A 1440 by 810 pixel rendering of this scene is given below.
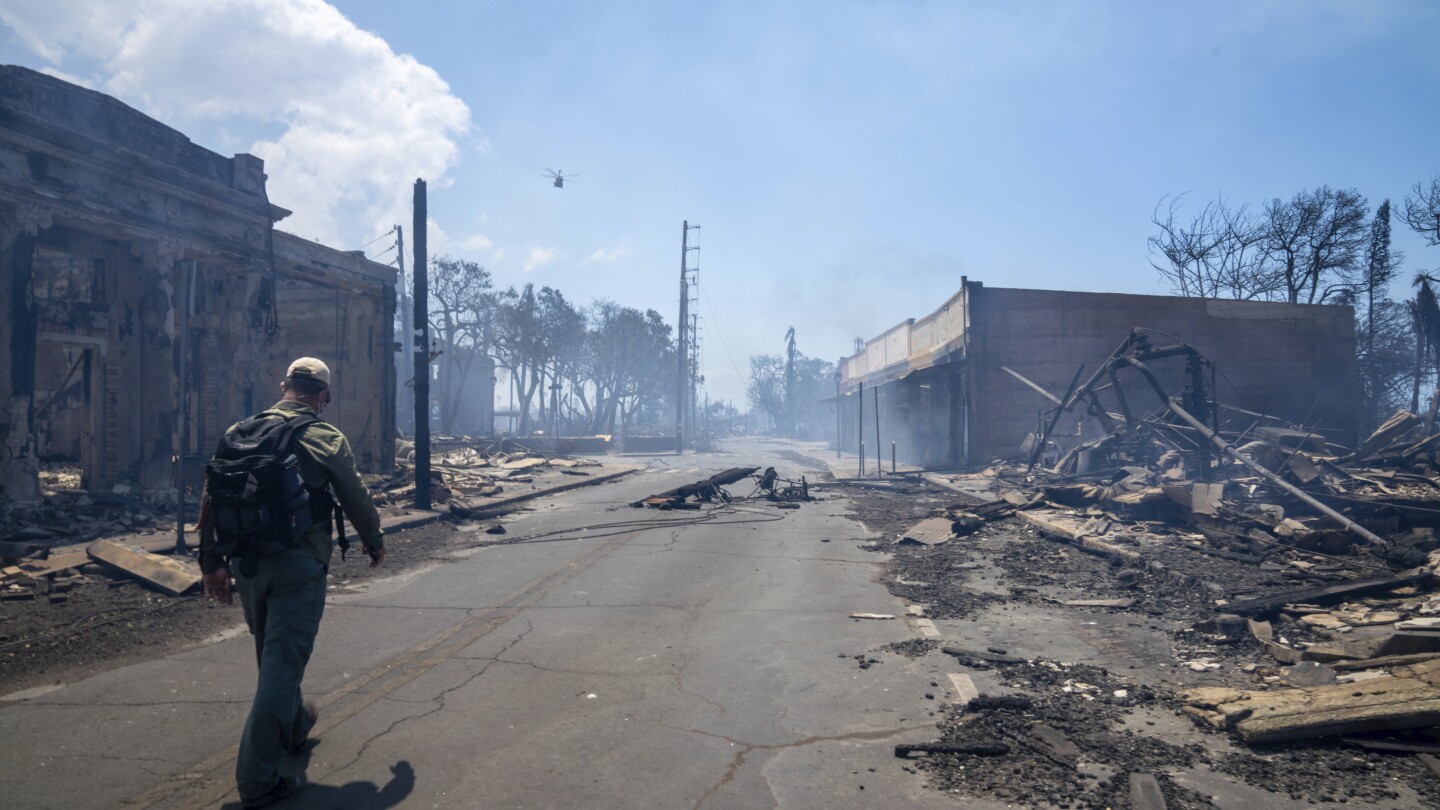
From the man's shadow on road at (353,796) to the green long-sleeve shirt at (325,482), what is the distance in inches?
40.0

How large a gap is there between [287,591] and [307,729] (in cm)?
83

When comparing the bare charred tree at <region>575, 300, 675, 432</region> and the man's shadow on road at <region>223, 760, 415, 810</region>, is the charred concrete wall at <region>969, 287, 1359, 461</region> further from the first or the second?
the bare charred tree at <region>575, 300, 675, 432</region>

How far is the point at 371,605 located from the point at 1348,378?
33425mm

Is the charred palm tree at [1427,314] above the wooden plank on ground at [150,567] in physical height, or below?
above

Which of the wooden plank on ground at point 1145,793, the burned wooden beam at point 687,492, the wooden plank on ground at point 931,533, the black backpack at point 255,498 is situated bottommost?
the wooden plank on ground at point 1145,793

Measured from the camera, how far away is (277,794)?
359 cm

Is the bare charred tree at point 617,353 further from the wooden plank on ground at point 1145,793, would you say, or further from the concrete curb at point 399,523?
the wooden plank on ground at point 1145,793

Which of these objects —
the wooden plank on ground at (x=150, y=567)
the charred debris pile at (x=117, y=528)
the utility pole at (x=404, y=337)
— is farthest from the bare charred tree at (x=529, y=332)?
the wooden plank on ground at (x=150, y=567)

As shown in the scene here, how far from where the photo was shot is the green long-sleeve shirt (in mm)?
3926

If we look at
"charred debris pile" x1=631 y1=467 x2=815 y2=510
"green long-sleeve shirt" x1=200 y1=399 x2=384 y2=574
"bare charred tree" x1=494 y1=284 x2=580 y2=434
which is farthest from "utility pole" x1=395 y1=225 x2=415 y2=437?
"green long-sleeve shirt" x1=200 y1=399 x2=384 y2=574

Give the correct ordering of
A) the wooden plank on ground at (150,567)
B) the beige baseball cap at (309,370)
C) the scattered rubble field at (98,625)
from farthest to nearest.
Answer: the wooden plank on ground at (150,567) → the scattered rubble field at (98,625) → the beige baseball cap at (309,370)

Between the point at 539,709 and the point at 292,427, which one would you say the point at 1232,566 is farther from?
the point at 292,427

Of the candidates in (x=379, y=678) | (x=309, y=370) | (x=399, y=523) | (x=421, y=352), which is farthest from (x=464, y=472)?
(x=309, y=370)

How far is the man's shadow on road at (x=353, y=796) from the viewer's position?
3557mm
